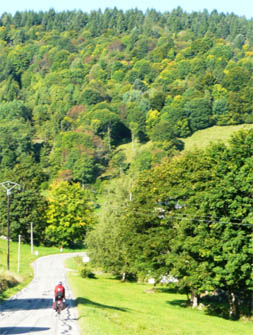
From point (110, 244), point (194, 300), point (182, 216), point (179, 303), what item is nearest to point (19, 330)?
point (182, 216)

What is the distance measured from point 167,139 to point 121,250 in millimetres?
115087

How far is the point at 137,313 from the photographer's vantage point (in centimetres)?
3944

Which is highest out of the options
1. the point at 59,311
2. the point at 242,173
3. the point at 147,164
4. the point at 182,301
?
the point at 147,164

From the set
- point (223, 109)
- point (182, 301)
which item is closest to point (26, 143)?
point (223, 109)

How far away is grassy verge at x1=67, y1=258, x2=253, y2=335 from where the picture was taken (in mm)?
Result: 28994

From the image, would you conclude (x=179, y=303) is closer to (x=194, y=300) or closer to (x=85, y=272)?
(x=194, y=300)

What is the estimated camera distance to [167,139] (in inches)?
7160

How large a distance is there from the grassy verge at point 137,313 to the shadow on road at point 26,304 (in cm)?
224

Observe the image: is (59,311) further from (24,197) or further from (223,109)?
(223,109)

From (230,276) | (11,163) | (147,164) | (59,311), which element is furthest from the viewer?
(11,163)

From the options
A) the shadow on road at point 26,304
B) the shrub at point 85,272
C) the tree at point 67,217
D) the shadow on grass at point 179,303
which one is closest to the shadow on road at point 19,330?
the shadow on road at point 26,304

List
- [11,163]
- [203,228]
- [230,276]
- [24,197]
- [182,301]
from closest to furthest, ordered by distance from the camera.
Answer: [230,276]
[203,228]
[182,301]
[24,197]
[11,163]

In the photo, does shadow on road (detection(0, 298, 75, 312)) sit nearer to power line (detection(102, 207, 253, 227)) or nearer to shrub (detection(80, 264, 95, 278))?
power line (detection(102, 207, 253, 227))

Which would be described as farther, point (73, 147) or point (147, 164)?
point (73, 147)
